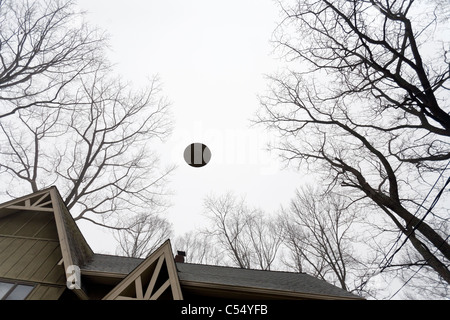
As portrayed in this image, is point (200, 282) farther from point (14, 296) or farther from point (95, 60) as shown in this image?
point (95, 60)

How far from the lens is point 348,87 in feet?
23.1

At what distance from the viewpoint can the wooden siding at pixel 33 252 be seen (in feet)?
17.7

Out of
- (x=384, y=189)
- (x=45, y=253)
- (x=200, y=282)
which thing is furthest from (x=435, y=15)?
(x=45, y=253)

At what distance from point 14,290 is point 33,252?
102 centimetres

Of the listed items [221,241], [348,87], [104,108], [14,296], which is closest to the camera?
[14,296]

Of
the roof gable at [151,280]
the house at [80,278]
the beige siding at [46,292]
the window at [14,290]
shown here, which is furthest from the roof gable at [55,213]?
the roof gable at [151,280]

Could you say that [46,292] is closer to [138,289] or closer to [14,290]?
[14,290]

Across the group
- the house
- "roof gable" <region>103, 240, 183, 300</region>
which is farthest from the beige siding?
"roof gable" <region>103, 240, 183, 300</region>

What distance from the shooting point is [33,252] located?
6.05m

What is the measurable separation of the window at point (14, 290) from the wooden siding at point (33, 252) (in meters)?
0.12

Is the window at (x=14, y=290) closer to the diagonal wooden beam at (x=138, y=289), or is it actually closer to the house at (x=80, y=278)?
the house at (x=80, y=278)
